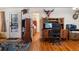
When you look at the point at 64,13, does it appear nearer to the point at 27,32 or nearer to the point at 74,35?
the point at 74,35

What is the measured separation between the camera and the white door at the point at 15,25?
248 cm

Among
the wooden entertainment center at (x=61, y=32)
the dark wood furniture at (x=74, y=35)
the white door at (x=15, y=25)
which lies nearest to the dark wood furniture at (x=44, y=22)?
the wooden entertainment center at (x=61, y=32)

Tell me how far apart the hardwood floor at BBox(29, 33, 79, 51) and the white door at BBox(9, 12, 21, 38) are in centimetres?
30

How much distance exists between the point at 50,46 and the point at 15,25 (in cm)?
71

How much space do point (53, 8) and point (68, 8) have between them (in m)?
0.26

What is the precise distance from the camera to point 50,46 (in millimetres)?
2512

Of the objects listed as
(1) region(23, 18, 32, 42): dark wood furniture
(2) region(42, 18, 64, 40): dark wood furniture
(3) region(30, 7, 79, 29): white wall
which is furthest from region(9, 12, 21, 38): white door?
(2) region(42, 18, 64, 40): dark wood furniture

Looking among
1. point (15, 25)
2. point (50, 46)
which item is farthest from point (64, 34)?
point (15, 25)

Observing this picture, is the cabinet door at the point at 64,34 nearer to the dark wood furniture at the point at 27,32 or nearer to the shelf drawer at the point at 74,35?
the shelf drawer at the point at 74,35

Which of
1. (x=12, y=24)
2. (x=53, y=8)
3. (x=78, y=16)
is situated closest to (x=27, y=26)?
(x=12, y=24)
